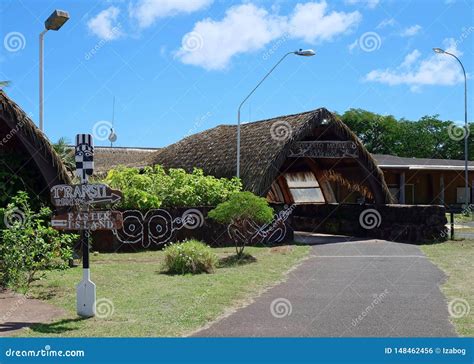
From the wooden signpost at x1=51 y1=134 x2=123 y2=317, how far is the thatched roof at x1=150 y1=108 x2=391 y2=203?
1045cm

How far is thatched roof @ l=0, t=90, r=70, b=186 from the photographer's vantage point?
12703mm

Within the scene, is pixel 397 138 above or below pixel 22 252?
above

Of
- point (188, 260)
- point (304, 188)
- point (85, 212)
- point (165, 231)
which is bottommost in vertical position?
point (188, 260)

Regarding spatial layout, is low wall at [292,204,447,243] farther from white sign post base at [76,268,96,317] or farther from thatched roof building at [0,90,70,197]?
white sign post base at [76,268,96,317]

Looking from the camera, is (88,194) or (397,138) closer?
(88,194)

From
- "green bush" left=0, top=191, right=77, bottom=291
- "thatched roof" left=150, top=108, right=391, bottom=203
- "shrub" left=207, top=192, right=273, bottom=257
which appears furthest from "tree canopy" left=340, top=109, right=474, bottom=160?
"green bush" left=0, top=191, right=77, bottom=291

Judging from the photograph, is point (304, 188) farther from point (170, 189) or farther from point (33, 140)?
point (33, 140)

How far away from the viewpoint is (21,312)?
27.7 feet

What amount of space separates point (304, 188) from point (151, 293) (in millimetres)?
18784

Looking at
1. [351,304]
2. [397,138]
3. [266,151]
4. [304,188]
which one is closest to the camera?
[351,304]

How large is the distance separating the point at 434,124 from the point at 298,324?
182ft

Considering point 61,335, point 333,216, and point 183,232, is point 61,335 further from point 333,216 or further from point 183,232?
point 333,216

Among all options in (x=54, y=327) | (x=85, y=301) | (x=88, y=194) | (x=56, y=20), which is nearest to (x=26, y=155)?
(x=56, y=20)

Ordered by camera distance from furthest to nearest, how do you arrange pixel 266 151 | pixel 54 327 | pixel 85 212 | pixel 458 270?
pixel 266 151 → pixel 458 270 → pixel 85 212 → pixel 54 327
